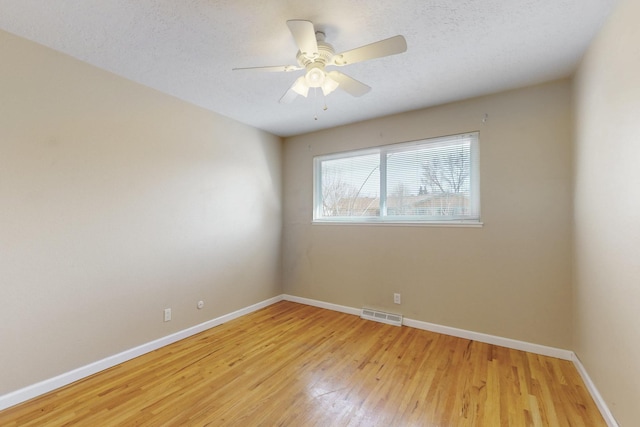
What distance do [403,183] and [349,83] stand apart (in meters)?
1.71

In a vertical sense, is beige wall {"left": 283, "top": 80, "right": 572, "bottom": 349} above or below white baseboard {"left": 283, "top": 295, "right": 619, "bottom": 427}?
above

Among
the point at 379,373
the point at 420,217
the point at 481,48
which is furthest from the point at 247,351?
the point at 481,48

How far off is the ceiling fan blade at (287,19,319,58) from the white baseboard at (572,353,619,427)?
9.05 feet

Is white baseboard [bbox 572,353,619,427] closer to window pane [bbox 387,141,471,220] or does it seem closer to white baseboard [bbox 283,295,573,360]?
white baseboard [bbox 283,295,573,360]

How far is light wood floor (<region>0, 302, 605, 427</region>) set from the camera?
1744 millimetres

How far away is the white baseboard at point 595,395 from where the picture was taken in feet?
5.42

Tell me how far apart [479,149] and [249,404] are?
3.02 m

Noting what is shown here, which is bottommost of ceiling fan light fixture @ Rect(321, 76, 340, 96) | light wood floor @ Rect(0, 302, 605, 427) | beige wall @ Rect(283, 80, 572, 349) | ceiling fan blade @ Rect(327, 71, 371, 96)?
light wood floor @ Rect(0, 302, 605, 427)

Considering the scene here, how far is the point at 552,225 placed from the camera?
2500 mm

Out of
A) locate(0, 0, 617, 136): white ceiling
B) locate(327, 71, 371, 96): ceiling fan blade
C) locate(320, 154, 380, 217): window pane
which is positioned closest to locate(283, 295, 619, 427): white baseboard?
locate(320, 154, 380, 217): window pane

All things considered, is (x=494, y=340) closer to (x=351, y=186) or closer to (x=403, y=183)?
(x=403, y=183)

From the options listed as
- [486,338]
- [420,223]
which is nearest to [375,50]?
[420,223]

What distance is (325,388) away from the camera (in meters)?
2.05

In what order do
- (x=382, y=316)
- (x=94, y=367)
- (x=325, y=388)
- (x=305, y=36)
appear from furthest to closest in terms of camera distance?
(x=382, y=316), (x=94, y=367), (x=325, y=388), (x=305, y=36)
